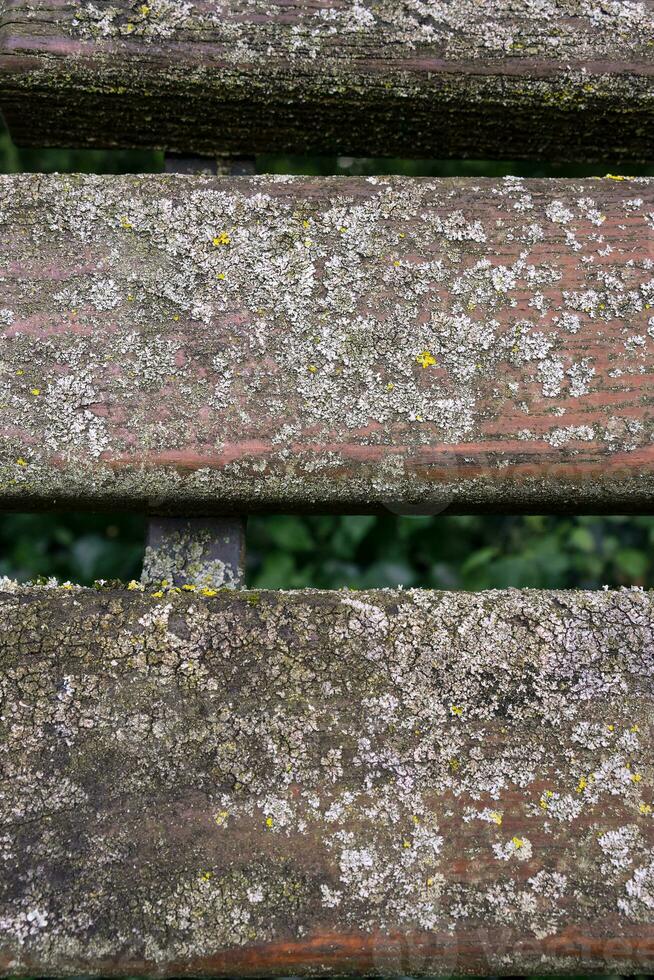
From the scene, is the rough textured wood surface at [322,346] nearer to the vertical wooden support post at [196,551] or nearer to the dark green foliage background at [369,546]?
the vertical wooden support post at [196,551]

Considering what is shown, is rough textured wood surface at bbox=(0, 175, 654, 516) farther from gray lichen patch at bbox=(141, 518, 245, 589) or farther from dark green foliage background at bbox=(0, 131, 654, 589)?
dark green foliage background at bbox=(0, 131, 654, 589)

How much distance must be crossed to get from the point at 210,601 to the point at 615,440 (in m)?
0.44

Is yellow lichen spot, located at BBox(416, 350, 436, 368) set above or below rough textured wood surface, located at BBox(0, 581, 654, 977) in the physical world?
above

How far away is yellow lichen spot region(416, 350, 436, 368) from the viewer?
743 mm

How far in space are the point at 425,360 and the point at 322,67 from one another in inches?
13.3

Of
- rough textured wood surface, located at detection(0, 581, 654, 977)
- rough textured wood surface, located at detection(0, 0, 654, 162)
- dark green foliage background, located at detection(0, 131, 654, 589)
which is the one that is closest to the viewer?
rough textured wood surface, located at detection(0, 581, 654, 977)

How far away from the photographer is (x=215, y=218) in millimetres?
769

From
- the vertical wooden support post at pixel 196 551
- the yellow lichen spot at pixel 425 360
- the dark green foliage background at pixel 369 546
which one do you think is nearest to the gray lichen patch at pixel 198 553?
the vertical wooden support post at pixel 196 551

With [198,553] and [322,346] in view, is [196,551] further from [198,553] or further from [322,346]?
[322,346]

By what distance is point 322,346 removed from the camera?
0.74 m

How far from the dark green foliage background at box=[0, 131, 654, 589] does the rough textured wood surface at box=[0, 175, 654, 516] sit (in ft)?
3.02

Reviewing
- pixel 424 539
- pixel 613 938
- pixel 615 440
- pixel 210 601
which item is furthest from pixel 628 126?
pixel 424 539

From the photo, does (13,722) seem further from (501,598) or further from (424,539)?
(424,539)

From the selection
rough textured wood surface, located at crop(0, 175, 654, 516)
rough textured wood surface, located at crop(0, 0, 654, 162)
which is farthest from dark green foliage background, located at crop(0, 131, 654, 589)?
rough textured wood surface, located at crop(0, 175, 654, 516)
